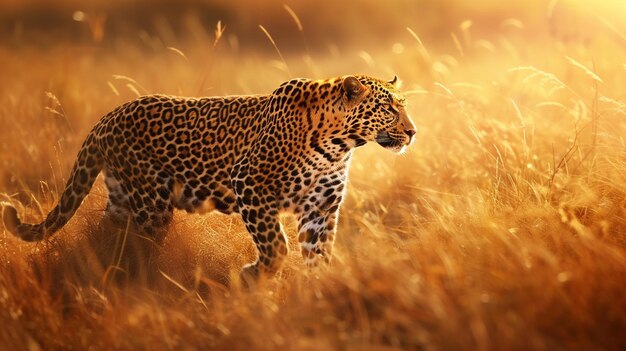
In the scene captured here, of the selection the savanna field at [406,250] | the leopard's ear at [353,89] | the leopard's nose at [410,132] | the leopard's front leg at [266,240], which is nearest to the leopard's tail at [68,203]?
the savanna field at [406,250]

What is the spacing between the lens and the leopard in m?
7.62

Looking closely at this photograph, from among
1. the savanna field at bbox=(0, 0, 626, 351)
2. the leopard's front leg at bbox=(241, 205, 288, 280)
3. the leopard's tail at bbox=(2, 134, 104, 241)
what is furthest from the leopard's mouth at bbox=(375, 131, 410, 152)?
the leopard's tail at bbox=(2, 134, 104, 241)

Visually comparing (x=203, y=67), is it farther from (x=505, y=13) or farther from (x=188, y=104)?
(x=188, y=104)

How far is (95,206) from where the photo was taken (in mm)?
8969

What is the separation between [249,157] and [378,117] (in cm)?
118

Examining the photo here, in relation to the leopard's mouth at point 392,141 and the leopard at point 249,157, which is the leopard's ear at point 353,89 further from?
the leopard's mouth at point 392,141

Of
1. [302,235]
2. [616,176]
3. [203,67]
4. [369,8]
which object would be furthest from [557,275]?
[369,8]

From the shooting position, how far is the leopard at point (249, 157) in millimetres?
7621

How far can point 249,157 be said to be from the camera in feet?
25.6

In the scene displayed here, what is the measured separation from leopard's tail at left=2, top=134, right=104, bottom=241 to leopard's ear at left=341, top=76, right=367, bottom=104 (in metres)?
2.58

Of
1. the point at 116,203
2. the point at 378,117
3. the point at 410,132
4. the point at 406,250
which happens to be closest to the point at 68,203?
the point at 116,203

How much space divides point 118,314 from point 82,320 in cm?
26

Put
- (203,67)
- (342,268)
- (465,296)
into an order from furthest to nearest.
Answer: (203,67)
(342,268)
(465,296)

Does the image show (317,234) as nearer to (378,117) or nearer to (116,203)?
(378,117)
